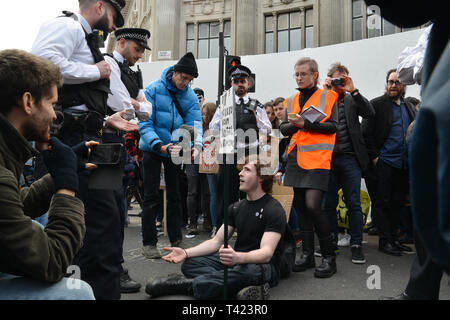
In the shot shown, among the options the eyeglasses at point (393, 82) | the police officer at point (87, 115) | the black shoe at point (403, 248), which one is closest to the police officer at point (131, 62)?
the police officer at point (87, 115)

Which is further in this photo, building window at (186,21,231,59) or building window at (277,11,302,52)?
building window at (186,21,231,59)

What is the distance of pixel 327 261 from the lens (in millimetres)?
3709

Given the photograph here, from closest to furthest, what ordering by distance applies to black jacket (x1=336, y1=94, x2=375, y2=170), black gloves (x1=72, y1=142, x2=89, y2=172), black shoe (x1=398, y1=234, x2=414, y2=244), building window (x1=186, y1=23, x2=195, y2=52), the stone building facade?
black gloves (x1=72, y1=142, x2=89, y2=172) < black jacket (x1=336, y1=94, x2=375, y2=170) < black shoe (x1=398, y1=234, x2=414, y2=244) < the stone building facade < building window (x1=186, y1=23, x2=195, y2=52)

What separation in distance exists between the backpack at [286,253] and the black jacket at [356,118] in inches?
49.5

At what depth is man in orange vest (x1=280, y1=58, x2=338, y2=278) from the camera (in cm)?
375

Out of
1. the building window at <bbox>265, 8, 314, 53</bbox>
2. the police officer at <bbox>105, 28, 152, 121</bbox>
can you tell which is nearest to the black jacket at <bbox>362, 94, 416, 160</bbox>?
the police officer at <bbox>105, 28, 152, 121</bbox>

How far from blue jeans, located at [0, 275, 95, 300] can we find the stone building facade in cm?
2002

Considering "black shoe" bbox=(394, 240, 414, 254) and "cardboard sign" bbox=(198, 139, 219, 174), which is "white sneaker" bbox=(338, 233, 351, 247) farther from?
"cardboard sign" bbox=(198, 139, 219, 174)

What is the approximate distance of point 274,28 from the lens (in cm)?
2298

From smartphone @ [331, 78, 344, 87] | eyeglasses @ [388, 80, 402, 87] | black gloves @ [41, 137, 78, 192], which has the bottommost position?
black gloves @ [41, 137, 78, 192]

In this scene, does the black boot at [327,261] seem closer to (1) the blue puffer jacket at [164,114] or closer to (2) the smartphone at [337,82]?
(2) the smartphone at [337,82]

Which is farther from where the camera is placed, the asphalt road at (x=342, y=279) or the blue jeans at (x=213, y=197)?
the blue jeans at (x=213, y=197)

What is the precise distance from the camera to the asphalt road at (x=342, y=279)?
3.13 metres
